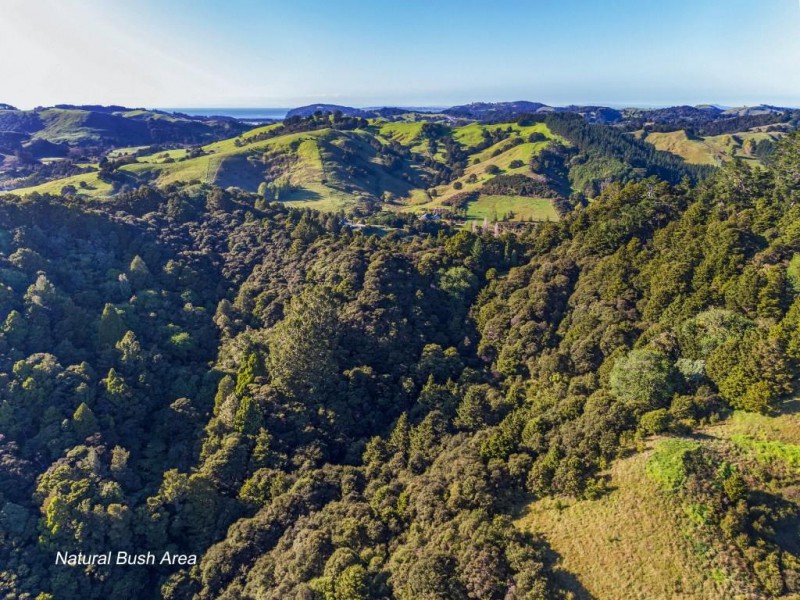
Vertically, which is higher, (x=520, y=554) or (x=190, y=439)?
(x=520, y=554)

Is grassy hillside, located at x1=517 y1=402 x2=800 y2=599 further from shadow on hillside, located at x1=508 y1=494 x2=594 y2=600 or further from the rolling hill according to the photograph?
the rolling hill

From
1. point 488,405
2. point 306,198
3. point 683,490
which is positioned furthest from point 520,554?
point 306,198

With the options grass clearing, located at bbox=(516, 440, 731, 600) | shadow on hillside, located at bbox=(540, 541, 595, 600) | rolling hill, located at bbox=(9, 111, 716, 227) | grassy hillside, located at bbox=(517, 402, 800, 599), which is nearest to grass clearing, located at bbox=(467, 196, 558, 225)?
rolling hill, located at bbox=(9, 111, 716, 227)

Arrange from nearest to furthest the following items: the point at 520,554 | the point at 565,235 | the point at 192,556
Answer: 1. the point at 520,554
2. the point at 192,556
3. the point at 565,235

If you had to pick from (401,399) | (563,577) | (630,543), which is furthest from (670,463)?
(401,399)

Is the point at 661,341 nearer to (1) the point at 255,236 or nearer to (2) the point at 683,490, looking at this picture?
(2) the point at 683,490

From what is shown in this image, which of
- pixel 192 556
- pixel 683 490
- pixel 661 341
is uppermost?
pixel 661 341
